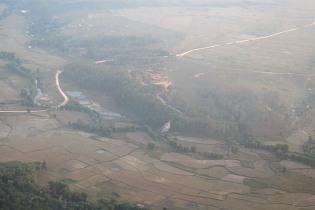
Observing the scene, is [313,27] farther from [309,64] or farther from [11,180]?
[11,180]

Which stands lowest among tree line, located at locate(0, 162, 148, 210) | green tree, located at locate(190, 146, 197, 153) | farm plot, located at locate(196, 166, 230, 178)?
tree line, located at locate(0, 162, 148, 210)

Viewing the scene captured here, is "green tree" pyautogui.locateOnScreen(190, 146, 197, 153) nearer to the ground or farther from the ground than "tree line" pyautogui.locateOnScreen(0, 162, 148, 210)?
farther from the ground

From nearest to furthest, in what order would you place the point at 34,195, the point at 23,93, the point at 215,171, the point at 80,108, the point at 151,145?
the point at 34,195
the point at 215,171
the point at 151,145
the point at 80,108
the point at 23,93

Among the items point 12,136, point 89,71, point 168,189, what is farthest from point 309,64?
point 12,136

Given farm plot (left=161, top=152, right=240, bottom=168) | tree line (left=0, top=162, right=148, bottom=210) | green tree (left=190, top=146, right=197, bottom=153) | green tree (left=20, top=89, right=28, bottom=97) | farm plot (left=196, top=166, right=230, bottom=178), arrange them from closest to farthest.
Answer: tree line (left=0, top=162, right=148, bottom=210)
farm plot (left=196, top=166, right=230, bottom=178)
farm plot (left=161, top=152, right=240, bottom=168)
green tree (left=190, top=146, right=197, bottom=153)
green tree (left=20, top=89, right=28, bottom=97)

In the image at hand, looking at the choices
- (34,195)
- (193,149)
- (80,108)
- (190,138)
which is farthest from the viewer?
(80,108)

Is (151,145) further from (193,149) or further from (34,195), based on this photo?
(34,195)

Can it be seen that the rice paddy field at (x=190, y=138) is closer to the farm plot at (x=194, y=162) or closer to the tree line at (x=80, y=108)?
the farm plot at (x=194, y=162)

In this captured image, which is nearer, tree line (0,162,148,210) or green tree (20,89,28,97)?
tree line (0,162,148,210)

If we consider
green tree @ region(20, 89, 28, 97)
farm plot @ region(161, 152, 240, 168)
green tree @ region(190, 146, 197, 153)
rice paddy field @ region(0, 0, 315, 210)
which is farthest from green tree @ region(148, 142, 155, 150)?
green tree @ region(20, 89, 28, 97)

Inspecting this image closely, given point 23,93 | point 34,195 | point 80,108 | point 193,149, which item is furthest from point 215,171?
point 23,93

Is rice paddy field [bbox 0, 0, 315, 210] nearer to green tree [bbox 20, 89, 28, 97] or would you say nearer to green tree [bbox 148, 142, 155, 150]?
green tree [bbox 148, 142, 155, 150]
